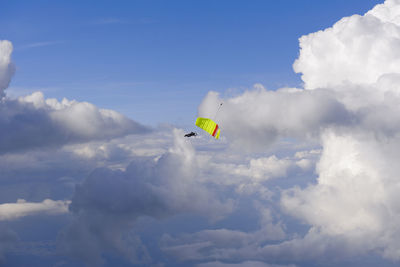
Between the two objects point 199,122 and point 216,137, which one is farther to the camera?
point 199,122

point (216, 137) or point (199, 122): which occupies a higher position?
point (199, 122)

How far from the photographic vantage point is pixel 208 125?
134 m

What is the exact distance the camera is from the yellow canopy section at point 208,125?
436 feet

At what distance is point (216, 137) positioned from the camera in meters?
126

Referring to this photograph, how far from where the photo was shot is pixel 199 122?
137 meters

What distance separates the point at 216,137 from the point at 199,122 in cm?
1384

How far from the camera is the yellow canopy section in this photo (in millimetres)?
132750
